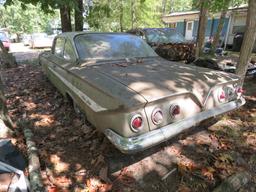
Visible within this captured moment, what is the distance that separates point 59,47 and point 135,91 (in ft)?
9.82

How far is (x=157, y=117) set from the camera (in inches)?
92.5

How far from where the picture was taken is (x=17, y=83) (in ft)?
22.1

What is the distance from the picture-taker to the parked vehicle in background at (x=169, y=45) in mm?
7410

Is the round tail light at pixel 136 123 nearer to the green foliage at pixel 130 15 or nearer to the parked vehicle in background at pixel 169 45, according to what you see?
the parked vehicle in background at pixel 169 45

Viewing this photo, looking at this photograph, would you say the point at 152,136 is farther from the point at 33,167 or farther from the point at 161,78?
the point at 33,167

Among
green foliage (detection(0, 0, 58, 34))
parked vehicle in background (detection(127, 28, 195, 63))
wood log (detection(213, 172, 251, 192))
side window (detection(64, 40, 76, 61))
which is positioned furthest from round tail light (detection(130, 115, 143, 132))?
green foliage (detection(0, 0, 58, 34))

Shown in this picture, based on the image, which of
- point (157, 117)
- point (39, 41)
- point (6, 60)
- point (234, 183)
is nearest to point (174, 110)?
point (157, 117)

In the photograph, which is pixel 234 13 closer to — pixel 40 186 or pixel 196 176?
pixel 196 176

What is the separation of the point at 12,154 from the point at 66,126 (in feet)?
4.59

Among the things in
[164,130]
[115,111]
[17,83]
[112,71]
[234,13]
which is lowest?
[17,83]

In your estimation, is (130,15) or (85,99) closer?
(85,99)

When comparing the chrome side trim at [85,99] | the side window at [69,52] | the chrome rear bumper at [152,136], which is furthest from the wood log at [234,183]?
the side window at [69,52]

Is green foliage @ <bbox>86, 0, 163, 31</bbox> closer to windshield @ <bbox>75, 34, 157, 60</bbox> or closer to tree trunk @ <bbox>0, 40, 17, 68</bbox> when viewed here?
tree trunk @ <bbox>0, 40, 17, 68</bbox>

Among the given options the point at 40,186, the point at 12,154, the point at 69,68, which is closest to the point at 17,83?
the point at 69,68
